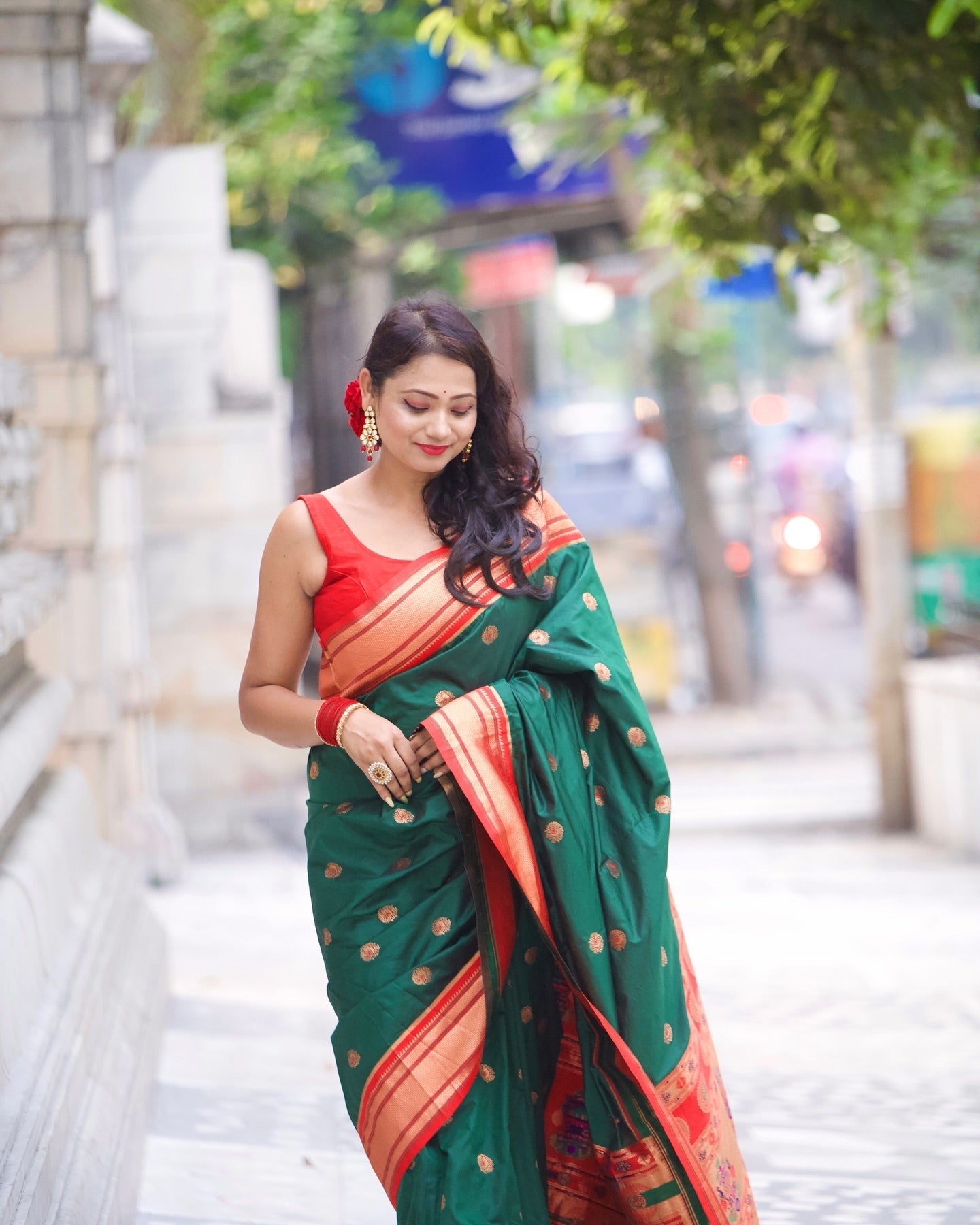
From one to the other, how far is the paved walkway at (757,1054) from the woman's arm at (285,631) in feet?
3.47

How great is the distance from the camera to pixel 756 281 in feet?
33.6

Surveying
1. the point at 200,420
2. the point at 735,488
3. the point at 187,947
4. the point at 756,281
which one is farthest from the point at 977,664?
the point at 735,488

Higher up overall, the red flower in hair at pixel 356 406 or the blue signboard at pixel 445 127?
the blue signboard at pixel 445 127

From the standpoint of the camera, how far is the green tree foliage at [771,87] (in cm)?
392

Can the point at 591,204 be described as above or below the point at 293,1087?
above

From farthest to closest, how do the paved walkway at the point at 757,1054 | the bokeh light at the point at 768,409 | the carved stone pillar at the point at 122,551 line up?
the bokeh light at the point at 768,409
the carved stone pillar at the point at 122,551
the paved walkway at the point at 757,1054

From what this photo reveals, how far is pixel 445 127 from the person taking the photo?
10344 mm

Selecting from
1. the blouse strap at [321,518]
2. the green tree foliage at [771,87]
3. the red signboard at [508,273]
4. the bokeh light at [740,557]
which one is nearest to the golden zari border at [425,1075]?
the blouse strap at [321,518]

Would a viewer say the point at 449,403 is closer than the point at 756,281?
Yes

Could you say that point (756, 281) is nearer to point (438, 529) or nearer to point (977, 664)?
point (977, 664)

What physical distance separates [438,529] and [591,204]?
11.0 metres

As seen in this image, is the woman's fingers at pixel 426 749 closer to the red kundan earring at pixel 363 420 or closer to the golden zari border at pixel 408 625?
the golden zari border at pixel 408 625

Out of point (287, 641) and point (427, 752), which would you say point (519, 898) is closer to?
point (427, 752)

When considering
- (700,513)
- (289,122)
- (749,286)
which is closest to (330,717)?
(289,122)
